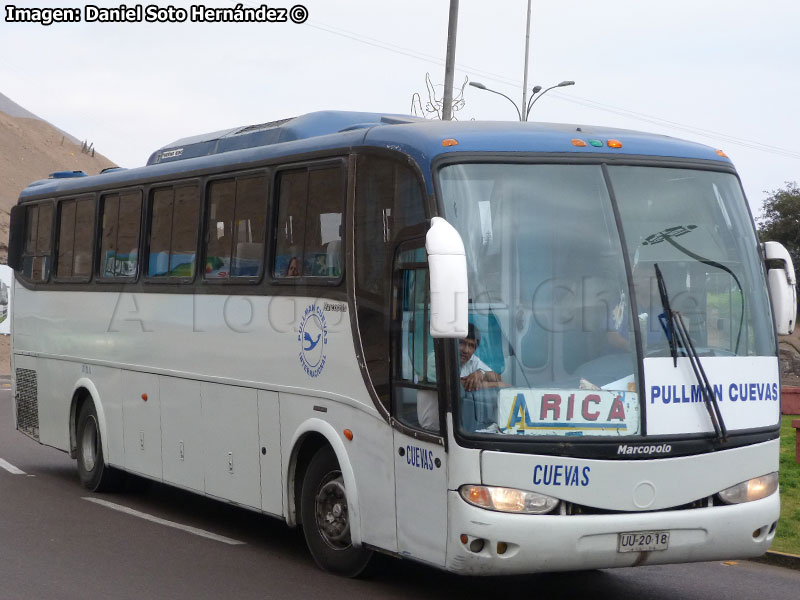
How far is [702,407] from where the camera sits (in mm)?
8102

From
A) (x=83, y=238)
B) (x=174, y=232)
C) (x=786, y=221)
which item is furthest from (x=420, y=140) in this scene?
(x=786, y=221)

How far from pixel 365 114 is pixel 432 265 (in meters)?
4.59

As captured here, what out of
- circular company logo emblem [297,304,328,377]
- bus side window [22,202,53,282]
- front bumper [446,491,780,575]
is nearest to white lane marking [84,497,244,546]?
circular company logo emblem [297,304,328,377]

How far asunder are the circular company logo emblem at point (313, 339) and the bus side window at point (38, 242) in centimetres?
667

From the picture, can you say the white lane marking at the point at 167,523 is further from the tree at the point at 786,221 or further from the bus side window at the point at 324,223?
the tree at the point at 786,221

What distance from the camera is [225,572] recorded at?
9.66 metres

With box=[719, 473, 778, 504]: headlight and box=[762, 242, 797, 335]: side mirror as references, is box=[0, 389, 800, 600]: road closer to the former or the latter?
box=[719, 473, 778, 504]: headlight

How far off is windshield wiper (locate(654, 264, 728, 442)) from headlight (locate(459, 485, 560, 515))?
117 cm

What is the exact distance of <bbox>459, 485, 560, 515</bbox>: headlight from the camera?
25.3 ft

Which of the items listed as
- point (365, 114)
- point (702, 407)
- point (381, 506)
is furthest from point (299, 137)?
point (702, 407)

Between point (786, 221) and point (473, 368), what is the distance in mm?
58619

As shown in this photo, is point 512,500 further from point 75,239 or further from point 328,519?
point 75,239

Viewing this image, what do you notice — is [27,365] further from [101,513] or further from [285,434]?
[285,434]

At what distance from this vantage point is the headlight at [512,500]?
771 centimetres
